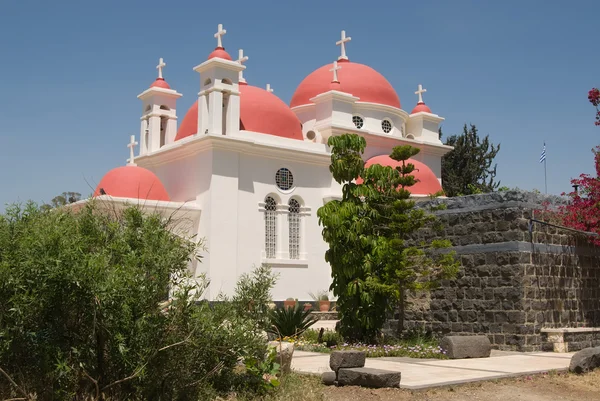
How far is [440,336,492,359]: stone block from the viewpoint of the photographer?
10961 millimetres

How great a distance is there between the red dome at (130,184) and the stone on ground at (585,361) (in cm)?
1500

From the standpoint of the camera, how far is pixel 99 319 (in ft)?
19.5

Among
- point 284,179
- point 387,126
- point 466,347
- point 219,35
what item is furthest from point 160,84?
point 466,347

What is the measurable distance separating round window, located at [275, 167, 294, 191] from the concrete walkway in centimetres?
1228

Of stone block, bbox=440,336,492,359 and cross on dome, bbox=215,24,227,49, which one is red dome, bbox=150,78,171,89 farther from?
stone block, bbox=440,336,492,359

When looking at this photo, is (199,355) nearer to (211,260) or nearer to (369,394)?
(369,394)

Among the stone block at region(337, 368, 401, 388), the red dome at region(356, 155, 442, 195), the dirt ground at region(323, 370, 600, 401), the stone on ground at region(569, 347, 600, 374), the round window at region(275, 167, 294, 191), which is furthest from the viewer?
the red dome at region(356, 155, 442, 195)

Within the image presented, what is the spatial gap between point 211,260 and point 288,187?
439 cm

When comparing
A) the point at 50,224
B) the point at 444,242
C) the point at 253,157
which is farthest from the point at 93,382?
the point at 253,157

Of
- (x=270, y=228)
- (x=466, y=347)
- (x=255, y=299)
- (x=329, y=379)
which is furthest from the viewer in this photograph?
(x=270, y=228)

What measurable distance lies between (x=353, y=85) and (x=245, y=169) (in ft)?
25.1

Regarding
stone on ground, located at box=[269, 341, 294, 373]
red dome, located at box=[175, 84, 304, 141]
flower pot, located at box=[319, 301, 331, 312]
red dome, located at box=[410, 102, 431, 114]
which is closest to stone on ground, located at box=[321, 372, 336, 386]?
stone on ground, located at box=[269, 341, 294, 373]

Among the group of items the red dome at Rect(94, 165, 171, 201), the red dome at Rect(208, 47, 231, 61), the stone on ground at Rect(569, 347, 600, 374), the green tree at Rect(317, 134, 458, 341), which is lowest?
the stone on ground at Rect(569, 347, 600, 374)

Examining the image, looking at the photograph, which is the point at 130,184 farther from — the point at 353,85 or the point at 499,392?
the point at 499,392
